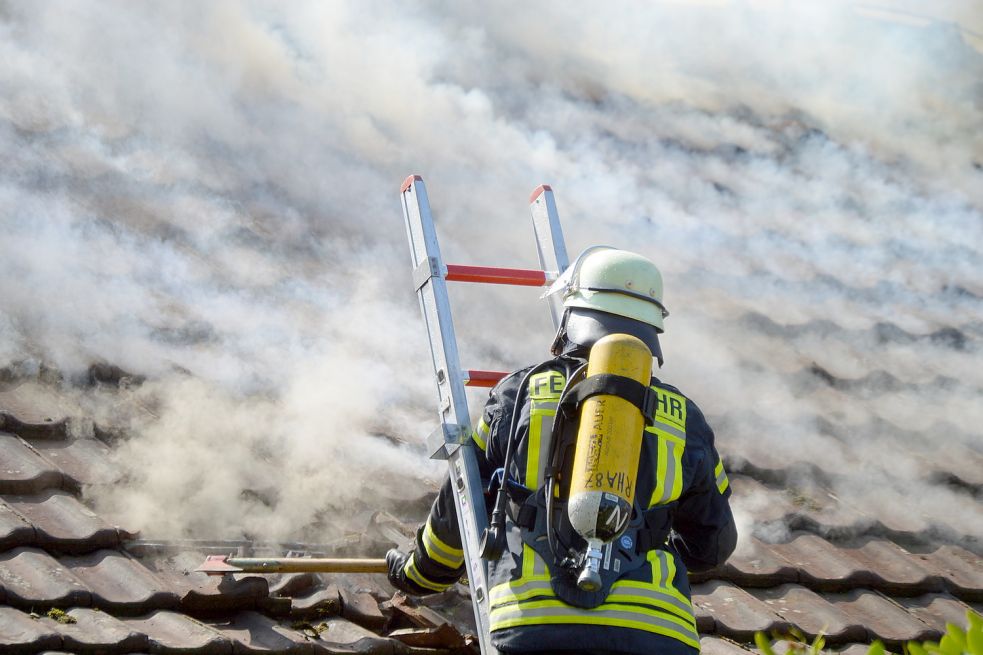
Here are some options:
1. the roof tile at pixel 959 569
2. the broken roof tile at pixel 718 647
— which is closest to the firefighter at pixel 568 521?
the broken roof tile at pixel 718 647

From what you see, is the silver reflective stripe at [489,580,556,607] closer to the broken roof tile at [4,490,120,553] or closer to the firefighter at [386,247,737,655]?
the firefighter at [386,247,737,655]

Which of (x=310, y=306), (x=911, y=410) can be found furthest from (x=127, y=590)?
(x=911, y=410)

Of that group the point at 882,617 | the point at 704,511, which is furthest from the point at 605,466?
the point at 882,617

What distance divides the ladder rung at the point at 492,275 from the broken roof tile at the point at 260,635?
1204mm

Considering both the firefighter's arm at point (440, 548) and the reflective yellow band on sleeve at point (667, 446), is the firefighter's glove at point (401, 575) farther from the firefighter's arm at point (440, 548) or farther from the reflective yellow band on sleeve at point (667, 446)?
the reflective yellow band on sleeve at point (667, 446)

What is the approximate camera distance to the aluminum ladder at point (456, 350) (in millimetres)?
3414

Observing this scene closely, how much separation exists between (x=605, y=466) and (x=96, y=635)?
1.56 metres

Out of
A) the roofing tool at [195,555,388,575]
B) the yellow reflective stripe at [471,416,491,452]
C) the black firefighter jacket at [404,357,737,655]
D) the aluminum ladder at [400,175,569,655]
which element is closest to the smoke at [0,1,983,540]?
the roofing tool at [195,555,388,575]

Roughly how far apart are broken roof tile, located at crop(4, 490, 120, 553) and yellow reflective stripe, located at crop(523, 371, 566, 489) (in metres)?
1.57

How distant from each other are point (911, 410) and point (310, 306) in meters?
3.26

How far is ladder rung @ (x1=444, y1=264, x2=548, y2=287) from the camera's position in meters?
3.93

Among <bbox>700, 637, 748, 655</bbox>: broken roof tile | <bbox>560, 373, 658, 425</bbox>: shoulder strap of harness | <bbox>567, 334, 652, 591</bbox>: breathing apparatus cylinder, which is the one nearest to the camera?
<bbox>567, 334, 652, 591</bbox>: breathing apparatus cylinder

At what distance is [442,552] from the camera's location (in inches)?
142

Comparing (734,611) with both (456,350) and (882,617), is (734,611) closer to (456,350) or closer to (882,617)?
(882,617)
